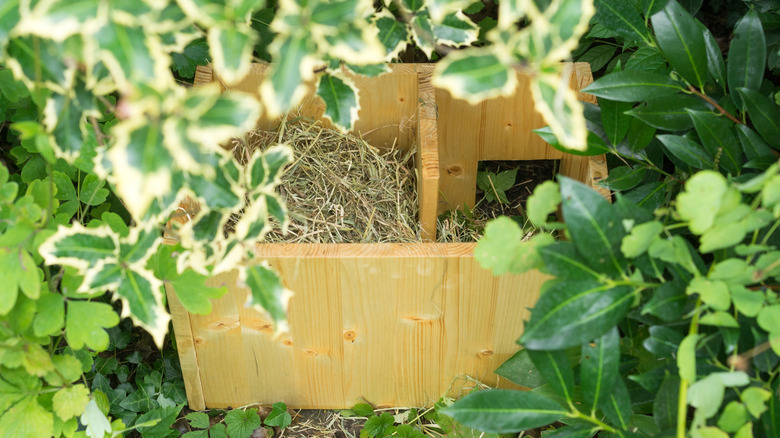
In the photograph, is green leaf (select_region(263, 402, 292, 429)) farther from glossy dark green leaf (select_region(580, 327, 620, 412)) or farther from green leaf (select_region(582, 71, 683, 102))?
green leaf (select_region(582, 71, 683, 102))

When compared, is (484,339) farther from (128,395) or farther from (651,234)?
(128,395)

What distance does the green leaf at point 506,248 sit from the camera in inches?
32.5

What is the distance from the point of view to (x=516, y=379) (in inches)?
48.4

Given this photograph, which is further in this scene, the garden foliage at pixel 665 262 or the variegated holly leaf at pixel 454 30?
the variegated holly leaf at pixel 454 30

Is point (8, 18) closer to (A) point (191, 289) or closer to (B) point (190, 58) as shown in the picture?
(A) point (191, 289)

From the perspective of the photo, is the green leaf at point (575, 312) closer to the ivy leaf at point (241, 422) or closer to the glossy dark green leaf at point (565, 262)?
the glossy dark green leaf at point (565, 262)

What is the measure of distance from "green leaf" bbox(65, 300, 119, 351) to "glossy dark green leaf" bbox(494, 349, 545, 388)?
0.68 meters

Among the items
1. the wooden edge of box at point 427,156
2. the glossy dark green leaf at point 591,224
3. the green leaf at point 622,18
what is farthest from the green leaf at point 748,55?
the wooden edge of box at point 427,156

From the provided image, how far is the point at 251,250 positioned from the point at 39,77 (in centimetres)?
31

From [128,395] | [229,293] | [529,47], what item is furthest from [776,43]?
[128,395]

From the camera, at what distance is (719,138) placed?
1.03 m

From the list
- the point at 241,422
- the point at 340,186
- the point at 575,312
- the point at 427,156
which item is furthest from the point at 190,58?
the point at 575,312

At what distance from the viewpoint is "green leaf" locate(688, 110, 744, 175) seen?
1.02 meters

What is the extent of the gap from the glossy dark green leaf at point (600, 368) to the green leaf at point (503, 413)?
5 cm
